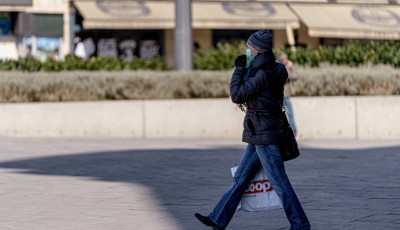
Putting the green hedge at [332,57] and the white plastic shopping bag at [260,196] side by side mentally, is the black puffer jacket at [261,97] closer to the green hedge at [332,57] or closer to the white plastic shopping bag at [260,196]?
the white plastic shopping bag at [260,196]

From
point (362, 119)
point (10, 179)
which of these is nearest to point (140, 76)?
point (362, 119)

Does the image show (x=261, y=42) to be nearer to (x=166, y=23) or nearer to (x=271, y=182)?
(x=271, y=182)

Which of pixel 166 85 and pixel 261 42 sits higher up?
pixel 261 42

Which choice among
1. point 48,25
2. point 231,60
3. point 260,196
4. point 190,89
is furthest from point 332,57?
point 48,25

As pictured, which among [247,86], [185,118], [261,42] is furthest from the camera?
[185,118]

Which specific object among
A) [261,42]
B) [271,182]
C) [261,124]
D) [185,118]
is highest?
[261,42]

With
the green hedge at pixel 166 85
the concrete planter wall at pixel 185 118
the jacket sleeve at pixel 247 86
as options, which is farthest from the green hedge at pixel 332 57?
the jacket sleeve at pixel 247 86

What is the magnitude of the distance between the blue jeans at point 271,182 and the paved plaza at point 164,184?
0.54m

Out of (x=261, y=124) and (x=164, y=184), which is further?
(x=164, y=184)

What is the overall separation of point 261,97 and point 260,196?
74cm

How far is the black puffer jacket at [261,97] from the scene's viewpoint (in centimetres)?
729

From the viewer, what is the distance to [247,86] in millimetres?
7277

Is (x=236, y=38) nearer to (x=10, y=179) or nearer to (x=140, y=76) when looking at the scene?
(x=140, y=76)

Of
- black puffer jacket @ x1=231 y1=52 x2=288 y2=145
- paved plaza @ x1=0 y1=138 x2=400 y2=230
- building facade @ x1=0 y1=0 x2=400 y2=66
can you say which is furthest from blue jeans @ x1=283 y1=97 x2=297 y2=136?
building facade @ x1=0 y1=0 x2=400 y2=66
